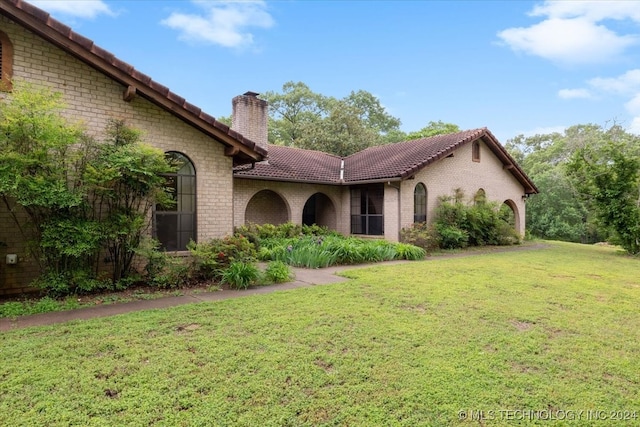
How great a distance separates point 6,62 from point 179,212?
417cm

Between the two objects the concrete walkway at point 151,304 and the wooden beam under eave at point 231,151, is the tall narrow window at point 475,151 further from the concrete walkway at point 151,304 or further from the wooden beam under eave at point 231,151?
the wooden beam under eave at point 231,151

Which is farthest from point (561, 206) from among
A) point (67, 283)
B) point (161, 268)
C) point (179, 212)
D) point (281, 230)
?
point (67, 283)

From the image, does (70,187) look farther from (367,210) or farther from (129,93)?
(367,210)

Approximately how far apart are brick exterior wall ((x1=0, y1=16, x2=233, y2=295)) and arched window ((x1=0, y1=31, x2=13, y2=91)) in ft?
0.24

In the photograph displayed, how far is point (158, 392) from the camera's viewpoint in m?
3.25

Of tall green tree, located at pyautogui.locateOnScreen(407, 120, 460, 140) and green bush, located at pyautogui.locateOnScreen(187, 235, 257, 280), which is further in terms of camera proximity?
tall green tree, located at pyautogui.locateOnScreen(407, 120, 460, 140)

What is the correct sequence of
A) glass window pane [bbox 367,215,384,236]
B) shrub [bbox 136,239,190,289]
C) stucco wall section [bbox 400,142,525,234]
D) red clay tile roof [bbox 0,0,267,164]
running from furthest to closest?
glass window pane [bbox 367,215,384,236], stucco wall section [bbox 400,142,525,234], shrub [bbox 136,239,190,289], red clay tile roof [bbox 0,0,267,164]

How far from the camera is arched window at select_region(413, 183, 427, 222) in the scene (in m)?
16.8

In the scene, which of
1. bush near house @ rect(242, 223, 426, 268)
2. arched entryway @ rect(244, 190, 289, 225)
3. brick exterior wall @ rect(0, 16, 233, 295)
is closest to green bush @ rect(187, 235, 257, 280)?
brick exterior wall @ rect(0, 16, 233, 295)

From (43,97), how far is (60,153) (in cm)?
94

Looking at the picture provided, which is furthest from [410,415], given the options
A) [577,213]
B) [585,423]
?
[577,213]

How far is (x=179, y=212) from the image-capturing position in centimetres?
876

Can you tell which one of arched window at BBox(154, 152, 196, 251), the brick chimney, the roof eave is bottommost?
arched window at BBox(154, 152, 196, 251)

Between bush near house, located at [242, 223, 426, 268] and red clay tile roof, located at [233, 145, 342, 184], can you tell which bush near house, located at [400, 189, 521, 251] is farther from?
red clay tile roof, located at [233, 145, 342, 184]
